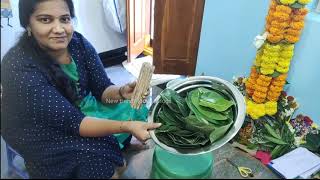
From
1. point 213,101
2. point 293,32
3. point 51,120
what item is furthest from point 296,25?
point 51,120

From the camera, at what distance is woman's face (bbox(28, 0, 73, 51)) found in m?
0.64

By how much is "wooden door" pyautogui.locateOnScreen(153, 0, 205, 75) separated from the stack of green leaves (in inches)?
48.4

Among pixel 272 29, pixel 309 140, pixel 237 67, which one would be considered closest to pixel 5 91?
pixel 272 29

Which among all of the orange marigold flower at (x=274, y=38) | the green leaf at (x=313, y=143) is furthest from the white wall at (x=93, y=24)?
the green leaf at (x=313, y=143)

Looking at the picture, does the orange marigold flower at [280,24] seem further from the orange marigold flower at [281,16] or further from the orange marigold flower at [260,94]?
the orange marigold flower at [260,94]

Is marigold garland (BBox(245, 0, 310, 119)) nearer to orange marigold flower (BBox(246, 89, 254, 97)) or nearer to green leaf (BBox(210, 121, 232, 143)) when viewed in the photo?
orange marigold flower (BBox(246, 89, 254, 97))

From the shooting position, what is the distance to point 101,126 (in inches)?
31.8

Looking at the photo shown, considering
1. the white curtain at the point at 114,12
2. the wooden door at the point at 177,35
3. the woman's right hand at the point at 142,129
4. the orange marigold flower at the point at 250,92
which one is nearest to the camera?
the woman's right hand at the point at 142,129

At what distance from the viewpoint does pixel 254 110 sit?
1.36m

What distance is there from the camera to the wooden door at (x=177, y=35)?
6.38ft

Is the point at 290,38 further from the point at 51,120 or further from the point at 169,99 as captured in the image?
the point at 51,120

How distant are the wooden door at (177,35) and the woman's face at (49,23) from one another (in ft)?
4.43

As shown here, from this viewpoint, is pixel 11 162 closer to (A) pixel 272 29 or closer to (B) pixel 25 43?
(B) pixel 25 43

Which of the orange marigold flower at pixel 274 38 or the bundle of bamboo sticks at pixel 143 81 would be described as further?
the orange marigold flower at pixel 274 38
